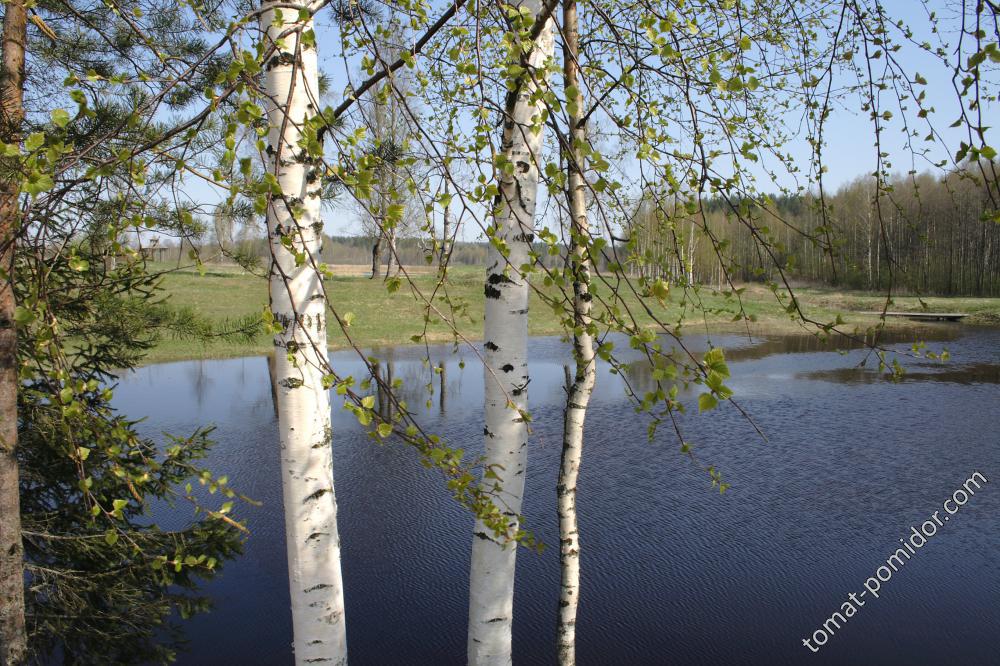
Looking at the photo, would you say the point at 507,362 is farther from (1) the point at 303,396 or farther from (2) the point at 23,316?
(2) the point at 23,316

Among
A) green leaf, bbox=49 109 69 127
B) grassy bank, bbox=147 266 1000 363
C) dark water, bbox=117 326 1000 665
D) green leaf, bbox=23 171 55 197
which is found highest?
green leaf, bbox=49 109 69 127

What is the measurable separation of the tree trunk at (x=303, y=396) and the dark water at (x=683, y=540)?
2.01 metres

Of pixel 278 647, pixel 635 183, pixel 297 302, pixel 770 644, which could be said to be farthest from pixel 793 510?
pixel 297 302

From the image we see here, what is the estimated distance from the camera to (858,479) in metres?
9.32

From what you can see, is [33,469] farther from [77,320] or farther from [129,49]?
[129,49]

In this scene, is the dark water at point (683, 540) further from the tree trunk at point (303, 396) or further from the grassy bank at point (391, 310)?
the grassy bank at point (391, 310)

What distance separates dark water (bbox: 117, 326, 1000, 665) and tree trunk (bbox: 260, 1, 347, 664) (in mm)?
2012

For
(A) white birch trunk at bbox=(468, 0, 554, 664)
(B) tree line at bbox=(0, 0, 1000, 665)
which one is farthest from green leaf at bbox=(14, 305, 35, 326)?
(A) white birch trunk at bbox=(468, 0, 554, 664)

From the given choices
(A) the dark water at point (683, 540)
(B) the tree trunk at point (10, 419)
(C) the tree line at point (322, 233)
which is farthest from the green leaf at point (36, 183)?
(A) the dark water at point (683, 540)

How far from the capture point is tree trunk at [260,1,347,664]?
2.45m

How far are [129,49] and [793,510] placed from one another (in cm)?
783

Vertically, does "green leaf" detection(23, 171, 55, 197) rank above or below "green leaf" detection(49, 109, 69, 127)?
below

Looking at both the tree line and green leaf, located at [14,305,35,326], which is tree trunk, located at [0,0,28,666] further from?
green leaf, located at [14,305,35,326]

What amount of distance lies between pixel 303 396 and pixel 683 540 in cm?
594
